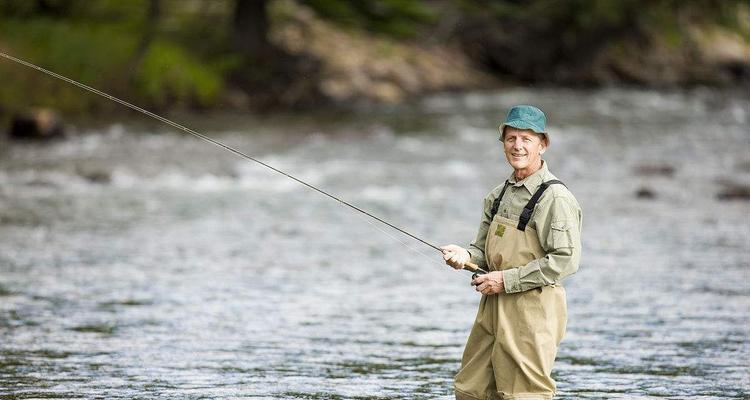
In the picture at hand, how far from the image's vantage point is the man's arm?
17.7 ft

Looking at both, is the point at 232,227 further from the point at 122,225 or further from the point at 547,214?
the point at 547,214

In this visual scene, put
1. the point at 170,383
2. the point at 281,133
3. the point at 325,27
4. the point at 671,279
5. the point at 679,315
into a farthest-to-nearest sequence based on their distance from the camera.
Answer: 1. the point at 325,27
2. the point at 281,133
3. the point at 671,279
4. the point at 679,315
5. the point at 170,383

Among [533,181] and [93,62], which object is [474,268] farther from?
[93,62]

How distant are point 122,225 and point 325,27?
21.8 m

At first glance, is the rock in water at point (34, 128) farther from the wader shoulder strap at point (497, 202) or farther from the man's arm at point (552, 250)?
the man's arm at point (552, 250)

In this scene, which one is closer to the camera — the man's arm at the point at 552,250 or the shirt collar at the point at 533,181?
the man's arm at the point at 552,250

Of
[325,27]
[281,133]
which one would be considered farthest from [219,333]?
[325,27]

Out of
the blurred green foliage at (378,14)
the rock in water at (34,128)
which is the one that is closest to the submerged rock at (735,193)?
the rock in water at (34,128)

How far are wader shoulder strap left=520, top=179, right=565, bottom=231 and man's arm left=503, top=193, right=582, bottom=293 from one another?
31 mm

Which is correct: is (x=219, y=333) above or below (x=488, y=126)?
below

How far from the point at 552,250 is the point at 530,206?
0.22 m

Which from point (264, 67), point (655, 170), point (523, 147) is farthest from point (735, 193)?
point (264, 67)

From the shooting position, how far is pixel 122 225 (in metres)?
14.5

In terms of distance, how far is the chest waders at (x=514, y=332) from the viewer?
543 centimetres
